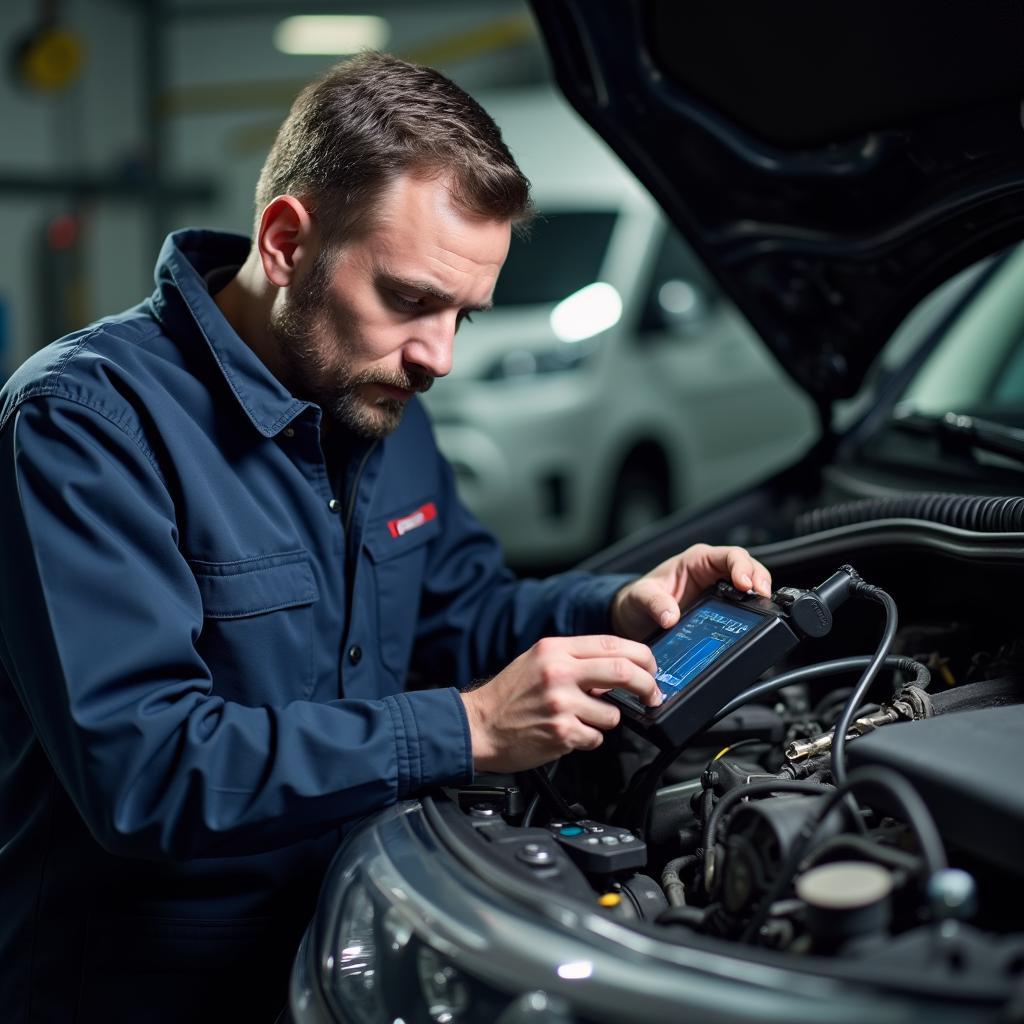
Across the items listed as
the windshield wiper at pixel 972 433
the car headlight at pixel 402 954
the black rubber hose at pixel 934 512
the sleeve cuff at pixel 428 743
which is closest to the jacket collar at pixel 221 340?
the sleeve cuff at pixel 428 743

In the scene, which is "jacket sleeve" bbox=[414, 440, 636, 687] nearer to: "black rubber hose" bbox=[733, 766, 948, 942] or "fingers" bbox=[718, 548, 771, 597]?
"fingers" bbox=[718, 548, 771, 597]

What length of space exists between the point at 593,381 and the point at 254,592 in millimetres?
3770

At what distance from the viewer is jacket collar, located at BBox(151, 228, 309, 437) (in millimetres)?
1504

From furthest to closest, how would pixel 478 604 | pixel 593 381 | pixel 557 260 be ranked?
pixel 557 260
pixel 593 381
pixel 478 604

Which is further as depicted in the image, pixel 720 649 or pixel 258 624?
pixel 258 624

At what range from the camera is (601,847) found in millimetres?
1189

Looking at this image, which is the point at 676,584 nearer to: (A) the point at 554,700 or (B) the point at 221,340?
(A) the point at 554,700

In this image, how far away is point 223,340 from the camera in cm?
152

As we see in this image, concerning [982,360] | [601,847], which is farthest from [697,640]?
[982,360]

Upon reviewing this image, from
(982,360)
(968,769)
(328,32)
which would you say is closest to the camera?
(968,769)

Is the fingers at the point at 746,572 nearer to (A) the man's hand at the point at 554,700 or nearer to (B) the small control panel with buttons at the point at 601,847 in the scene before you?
(A) the man's hand at the point at 554,700

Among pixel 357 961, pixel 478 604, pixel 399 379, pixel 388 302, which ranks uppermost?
pixel 388 302

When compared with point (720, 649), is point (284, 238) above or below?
above

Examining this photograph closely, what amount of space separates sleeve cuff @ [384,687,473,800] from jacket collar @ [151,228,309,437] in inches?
17.2
